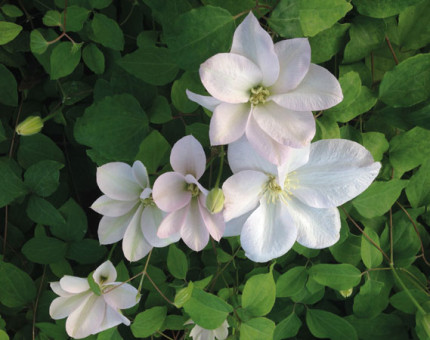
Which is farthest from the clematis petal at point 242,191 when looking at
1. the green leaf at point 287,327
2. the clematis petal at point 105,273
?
the green leaf at point 287,327

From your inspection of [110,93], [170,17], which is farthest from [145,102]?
[170,17]

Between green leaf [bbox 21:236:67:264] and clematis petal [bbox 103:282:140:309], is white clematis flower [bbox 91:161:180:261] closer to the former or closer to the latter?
clematis petal [bbox 103:282:140:309]

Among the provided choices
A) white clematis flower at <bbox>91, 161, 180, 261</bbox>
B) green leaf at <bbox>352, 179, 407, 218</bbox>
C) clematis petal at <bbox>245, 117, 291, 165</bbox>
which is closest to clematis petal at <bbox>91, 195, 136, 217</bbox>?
white clematis flower at <bbox>91, 161, 180, 261</bbox>

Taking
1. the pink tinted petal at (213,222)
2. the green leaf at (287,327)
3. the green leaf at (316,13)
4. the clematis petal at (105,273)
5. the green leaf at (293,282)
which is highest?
the green leaf at (316,13)

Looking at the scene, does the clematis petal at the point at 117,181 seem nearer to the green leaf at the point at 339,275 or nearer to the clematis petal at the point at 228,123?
the clematis petal at the point at 228,123

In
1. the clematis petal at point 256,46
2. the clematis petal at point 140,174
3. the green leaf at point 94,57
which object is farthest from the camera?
the green leaf at point 94,57

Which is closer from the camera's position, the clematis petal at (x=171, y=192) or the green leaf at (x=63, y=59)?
the clematis petal at (x=171, y=192)

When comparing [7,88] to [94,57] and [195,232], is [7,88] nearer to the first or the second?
[94,57]

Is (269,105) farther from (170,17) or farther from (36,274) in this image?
(36,274)
